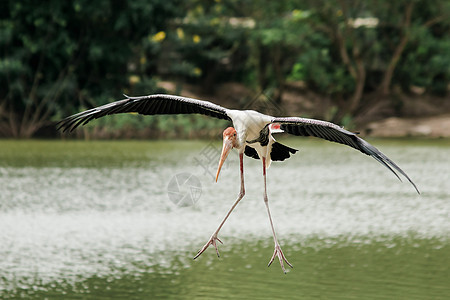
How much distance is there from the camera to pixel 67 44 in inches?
1030

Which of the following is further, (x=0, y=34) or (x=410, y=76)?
(x=410, y=76)

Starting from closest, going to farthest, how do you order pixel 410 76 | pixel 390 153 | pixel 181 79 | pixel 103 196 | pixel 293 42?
pixel 103 196, pixel 390 153, pixel 293 42, pixel 410 76, pixel 181 79

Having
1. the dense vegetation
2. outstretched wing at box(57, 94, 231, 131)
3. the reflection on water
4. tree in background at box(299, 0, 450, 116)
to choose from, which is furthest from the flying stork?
tree in background at box(299, 0, 450, 116)

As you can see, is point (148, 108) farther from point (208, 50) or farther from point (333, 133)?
point (208, 50)

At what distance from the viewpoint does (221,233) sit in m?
11.4

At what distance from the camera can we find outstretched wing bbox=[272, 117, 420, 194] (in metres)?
4.71

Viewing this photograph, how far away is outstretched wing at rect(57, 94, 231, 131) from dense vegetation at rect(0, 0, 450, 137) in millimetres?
19750

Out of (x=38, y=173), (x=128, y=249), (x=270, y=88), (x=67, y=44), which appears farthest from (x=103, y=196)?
(x=270, y=88)

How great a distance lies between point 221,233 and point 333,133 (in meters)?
6.25

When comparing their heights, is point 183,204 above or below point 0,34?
below

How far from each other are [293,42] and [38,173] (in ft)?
46.0

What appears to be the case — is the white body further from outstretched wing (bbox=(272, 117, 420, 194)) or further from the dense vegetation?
the dense vegetation

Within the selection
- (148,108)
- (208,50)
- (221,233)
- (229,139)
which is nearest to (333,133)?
(229,139)

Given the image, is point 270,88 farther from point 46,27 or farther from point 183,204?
point 183,204
